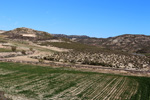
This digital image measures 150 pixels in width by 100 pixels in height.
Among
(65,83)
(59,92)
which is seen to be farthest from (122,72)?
(59,92)

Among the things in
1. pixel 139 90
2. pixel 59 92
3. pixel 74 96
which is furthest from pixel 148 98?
pixel 59 92

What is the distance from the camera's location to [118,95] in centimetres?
2381

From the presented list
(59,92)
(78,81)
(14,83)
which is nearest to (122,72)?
(78,81)

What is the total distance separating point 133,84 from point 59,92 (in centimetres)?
1367

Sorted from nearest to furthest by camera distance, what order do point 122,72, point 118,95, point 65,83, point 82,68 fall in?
point 118,95 < point 65,83 < point 122,72 < point 82,68

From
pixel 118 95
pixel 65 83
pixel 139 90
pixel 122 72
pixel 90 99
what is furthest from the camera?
pixel 122 72

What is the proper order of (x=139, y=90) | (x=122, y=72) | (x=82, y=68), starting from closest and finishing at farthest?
(x=139, y=90) < (x=122, y=72) < (x=82, y=68)

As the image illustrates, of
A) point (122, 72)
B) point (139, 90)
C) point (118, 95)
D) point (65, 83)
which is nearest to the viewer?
point (118, 95)

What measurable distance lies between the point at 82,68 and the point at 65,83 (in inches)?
625

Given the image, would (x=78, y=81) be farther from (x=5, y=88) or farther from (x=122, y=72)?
(x=122, y=72)

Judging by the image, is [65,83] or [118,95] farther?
[65,83]

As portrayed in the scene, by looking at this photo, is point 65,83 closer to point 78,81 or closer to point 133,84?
point 78,81

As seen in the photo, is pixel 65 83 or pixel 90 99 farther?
pixel 65 83

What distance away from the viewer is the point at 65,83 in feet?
96.5
